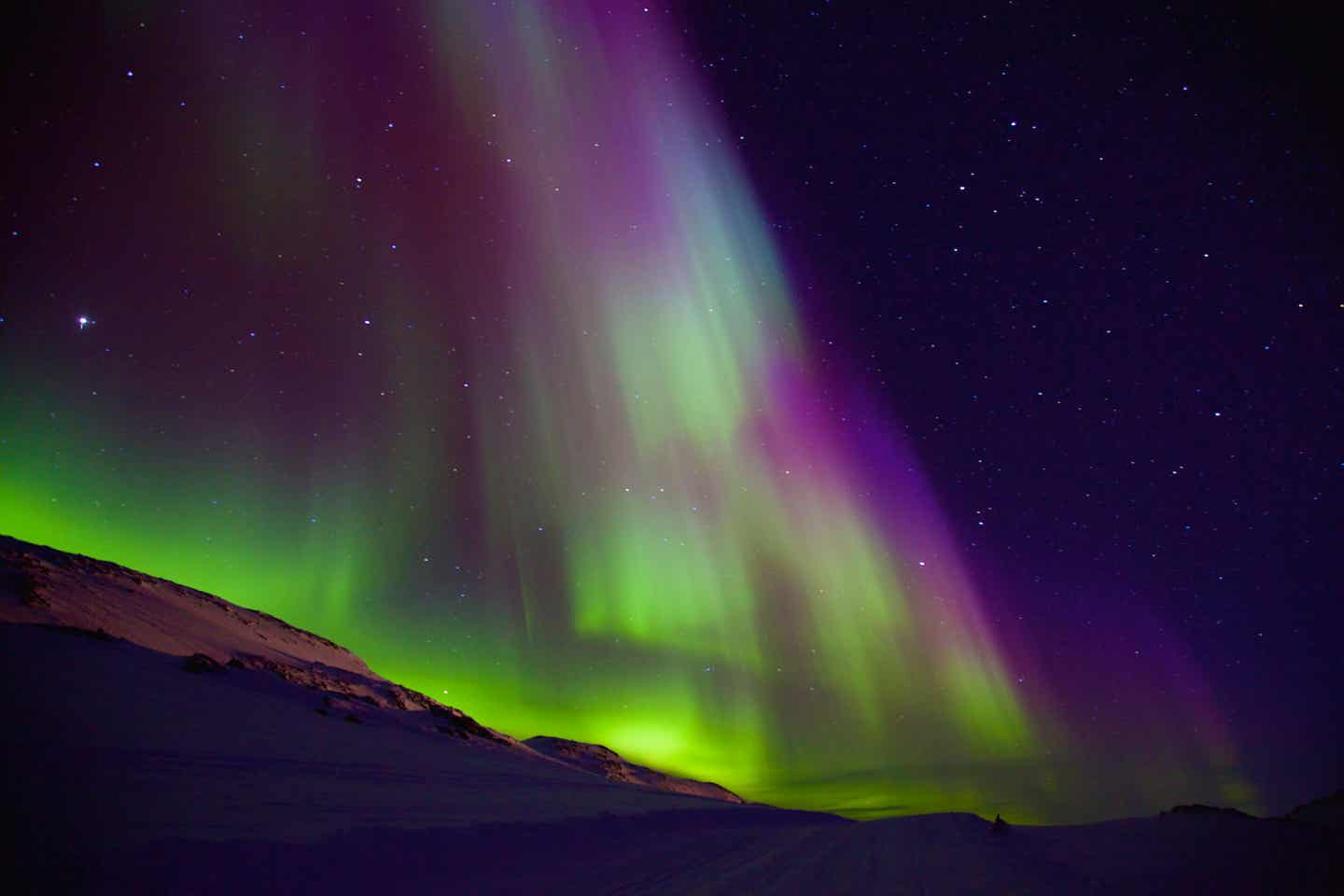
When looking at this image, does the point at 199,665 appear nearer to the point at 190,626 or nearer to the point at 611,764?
the point at 190,626

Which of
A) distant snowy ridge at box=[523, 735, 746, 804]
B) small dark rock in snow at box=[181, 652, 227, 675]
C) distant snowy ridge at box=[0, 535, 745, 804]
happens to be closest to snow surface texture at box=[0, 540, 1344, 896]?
small dark rock in snow at box=[181, 652, 227, 675]

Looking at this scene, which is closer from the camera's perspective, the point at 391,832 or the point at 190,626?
the point at 391,832

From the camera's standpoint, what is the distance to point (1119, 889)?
622 centimetres

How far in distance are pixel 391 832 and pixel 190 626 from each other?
3262cm

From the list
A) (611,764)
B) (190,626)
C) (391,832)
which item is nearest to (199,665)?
(190,626)

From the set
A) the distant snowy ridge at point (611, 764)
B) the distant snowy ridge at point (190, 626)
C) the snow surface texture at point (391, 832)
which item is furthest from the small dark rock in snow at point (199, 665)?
the distant snowy ridge at point (611, 764)

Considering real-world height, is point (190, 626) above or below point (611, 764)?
above

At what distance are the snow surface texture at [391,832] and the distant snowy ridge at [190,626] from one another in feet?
23.5

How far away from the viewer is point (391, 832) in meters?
7.33

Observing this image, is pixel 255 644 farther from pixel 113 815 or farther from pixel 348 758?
pixel 113 815

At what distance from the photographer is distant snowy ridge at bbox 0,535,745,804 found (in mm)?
21797

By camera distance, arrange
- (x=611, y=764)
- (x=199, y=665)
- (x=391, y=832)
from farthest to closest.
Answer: (x=611, y=764) → (x=199, y=665) → (x=391, y=832)

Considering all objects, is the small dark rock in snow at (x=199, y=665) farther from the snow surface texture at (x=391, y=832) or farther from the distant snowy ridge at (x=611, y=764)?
the distant snowy ridge at (x=611, y=764)

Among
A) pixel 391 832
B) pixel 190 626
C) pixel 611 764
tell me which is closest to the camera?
pixel 391 832
